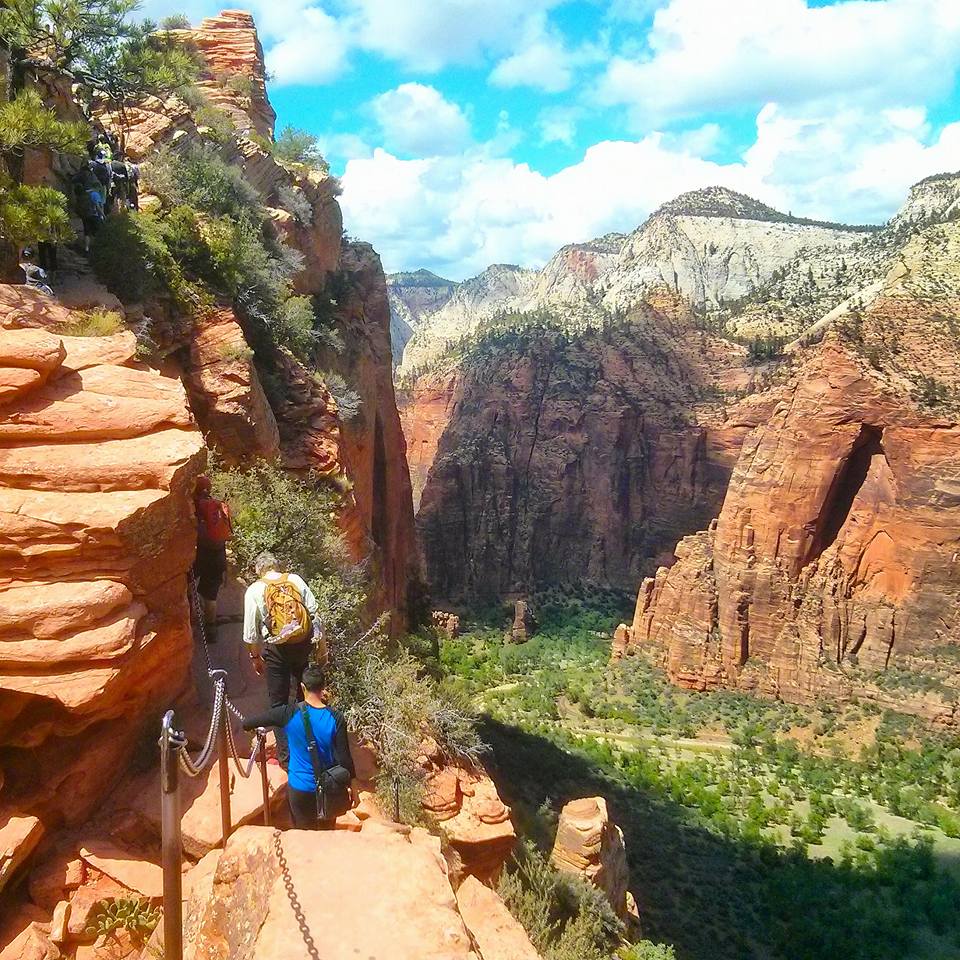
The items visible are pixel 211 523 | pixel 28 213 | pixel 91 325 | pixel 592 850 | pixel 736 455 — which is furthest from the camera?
pixel 736 455

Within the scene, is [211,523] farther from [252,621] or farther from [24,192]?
[24,192]

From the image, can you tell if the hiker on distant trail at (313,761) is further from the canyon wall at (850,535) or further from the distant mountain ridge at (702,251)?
the distant mountain ridge at (702,251)

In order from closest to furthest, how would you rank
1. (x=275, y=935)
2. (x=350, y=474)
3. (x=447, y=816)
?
(x=275, y=935), (x=447, y=816), (x=350, y=474)

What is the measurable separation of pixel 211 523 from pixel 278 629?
206cm

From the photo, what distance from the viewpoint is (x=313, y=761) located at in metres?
5.31

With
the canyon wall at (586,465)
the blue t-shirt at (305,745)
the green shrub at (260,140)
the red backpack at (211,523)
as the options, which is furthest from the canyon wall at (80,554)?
the canyon wall at (586,465)

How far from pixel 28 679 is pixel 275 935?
278 centimetres

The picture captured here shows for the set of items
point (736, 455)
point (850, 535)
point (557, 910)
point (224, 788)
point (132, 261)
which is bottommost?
point (557, 910)

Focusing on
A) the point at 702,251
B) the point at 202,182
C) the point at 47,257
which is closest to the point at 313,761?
the point at 47,257

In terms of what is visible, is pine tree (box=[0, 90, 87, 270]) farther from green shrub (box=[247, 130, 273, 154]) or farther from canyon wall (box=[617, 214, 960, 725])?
canyon wall (box=[617, 214, 960, 725])

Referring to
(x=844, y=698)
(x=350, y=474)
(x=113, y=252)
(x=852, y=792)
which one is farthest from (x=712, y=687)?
(x=113, y=252)

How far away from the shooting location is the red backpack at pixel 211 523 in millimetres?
7590

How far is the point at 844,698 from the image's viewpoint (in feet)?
103

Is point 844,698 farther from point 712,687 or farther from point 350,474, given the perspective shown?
point 350,474
